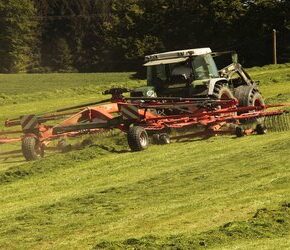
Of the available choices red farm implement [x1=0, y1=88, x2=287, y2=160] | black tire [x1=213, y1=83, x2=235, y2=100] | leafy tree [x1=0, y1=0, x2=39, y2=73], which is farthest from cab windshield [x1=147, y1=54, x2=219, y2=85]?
leafy tree [x1=0, y1=0, x2=39, y2=73]

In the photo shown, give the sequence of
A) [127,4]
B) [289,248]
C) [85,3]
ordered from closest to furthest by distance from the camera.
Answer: [289,248] → [127,4] → [85,3]

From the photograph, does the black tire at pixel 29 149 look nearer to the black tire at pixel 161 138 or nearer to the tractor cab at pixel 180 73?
the black tire at pixel 161 138

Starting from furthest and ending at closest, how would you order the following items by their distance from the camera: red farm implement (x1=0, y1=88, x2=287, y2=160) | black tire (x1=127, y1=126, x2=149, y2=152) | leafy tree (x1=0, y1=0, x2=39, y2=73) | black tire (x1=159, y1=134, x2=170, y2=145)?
leafy tree (x1=0, y1=0, x2=39, y2=73) → black tire (x1=159, y1=134, x2=170, y2=145) → red farm implement (x1=0, y1=88, x2=287, y2=160) → black tire (x1=127, y1=126, x2=149, y2=152)

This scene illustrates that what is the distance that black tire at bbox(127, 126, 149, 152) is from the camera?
1152cm

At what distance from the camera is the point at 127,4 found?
204ft

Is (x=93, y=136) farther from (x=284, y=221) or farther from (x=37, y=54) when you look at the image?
(x=37, y=54)

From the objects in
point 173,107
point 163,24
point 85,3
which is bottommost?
point 173,107

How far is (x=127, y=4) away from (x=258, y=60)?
75.5ft

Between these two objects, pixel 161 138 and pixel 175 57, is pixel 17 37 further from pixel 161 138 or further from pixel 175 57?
pixel 161 138

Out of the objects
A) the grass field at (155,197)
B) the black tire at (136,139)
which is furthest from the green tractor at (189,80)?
the black tire at (136,139)

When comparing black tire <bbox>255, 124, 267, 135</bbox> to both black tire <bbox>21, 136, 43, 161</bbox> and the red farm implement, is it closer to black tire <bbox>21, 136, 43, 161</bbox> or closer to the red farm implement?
the red farm implement

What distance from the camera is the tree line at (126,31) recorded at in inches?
1719

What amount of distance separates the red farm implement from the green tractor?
0.66 m

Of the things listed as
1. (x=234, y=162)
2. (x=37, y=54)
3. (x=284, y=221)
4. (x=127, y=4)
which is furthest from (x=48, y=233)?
(x=37, y=54)
